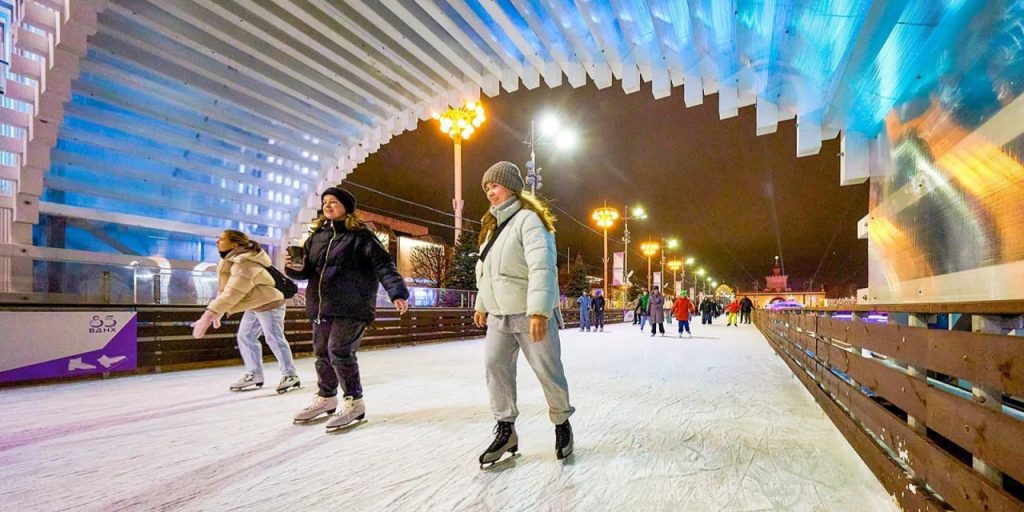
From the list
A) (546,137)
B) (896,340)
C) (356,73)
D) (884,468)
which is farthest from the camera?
(546,137)

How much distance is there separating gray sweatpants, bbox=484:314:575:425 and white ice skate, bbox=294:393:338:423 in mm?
1537

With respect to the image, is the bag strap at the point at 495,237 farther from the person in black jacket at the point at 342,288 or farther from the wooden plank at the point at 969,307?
the wooden plank at the point at 969,307

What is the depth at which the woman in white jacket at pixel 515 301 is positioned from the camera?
93.4 inches

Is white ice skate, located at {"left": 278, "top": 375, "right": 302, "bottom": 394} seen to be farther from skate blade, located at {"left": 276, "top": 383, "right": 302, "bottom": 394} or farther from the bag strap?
the bag strap

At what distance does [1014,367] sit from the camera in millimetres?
1122

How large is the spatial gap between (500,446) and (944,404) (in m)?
1.76

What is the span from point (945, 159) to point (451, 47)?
20.8 ft

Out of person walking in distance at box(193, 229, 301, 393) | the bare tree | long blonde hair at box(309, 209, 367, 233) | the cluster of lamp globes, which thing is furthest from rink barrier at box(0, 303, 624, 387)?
the bare tree

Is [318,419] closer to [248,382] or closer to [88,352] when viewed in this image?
[248,382]

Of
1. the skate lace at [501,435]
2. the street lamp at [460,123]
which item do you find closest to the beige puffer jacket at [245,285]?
the skate lace at [501,435]

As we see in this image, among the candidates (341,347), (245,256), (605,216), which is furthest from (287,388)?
(605,216)

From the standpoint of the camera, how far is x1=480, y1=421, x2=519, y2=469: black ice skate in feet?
7.91

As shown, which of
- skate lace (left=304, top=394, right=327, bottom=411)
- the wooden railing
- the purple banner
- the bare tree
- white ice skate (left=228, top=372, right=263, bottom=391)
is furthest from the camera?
the bare tree

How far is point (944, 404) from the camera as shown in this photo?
4.90 feet
